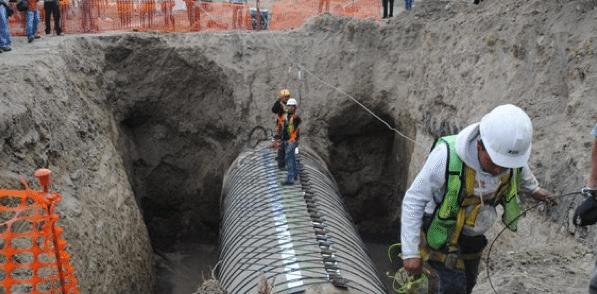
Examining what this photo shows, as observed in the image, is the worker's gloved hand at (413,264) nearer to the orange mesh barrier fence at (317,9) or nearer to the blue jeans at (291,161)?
the blue jeans at (291,161)

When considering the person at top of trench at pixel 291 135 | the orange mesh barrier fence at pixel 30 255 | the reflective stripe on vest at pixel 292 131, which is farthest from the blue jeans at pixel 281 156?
the orange mesh barrier fence at pixel 30 255

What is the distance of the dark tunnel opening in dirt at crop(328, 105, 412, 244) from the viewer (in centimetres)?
1209

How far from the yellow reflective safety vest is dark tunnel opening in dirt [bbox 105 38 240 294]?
7.89m

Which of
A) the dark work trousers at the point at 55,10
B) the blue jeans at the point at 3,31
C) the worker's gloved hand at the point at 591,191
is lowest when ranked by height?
the worker's gloved hand at the point at 591,191

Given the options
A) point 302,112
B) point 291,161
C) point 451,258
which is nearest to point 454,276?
point 451,258

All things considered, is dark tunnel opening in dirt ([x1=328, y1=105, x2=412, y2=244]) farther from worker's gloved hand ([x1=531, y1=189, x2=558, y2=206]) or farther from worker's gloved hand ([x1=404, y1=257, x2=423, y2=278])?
worker's gloved hand ([x1=404, y1=257, x2=423, y2=278])

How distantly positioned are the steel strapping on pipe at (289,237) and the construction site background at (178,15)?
577 cm

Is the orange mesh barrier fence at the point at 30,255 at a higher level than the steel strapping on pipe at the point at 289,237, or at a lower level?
higher

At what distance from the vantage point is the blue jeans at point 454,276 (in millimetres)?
4094

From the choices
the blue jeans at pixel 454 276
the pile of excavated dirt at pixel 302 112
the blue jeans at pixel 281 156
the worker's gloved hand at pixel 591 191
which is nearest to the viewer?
the worker's gloved hand at pixel 591 191

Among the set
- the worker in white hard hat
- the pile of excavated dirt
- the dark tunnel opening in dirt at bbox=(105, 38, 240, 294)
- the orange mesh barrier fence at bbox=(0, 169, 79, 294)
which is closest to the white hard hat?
the worker in white hard hat

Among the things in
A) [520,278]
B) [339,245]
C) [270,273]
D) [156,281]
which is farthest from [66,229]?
[520,278]

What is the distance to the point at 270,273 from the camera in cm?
632

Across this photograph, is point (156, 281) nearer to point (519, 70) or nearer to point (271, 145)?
point (271, 145)
